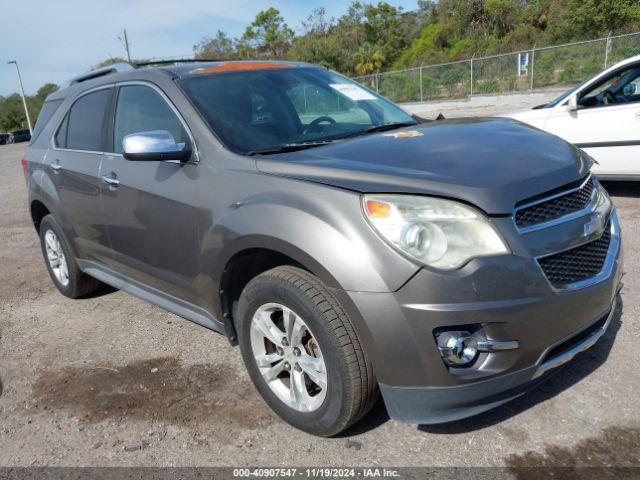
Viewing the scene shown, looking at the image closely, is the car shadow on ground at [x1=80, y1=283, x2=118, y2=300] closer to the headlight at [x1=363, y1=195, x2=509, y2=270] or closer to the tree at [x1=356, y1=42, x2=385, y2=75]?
the headlight at [x1=363, y1=195, x2=509, y2=270]

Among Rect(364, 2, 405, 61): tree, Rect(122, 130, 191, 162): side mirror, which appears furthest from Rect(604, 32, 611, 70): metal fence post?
Rect(364, 2, 405, 61): tree

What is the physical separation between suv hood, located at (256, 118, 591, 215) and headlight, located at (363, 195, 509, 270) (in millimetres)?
55

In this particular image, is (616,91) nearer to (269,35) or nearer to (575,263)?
(575,263)

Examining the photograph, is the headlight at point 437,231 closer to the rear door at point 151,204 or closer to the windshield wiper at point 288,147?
the windshield wiper at point 288,147

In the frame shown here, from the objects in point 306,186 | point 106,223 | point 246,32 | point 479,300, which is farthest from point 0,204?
point 246,32

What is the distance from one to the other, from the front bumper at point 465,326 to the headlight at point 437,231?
57 mm

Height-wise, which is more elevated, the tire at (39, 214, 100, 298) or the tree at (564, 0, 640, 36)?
the tree at (564, 0, 640, 36)

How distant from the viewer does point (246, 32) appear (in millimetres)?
65188

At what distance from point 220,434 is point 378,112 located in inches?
86.6

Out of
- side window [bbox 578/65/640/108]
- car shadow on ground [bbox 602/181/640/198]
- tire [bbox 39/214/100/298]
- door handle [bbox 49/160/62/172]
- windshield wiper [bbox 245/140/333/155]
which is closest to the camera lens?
windshield wiper [bbox 245/140/333/155]

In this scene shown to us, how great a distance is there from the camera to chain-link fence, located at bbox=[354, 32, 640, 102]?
68.3 ft

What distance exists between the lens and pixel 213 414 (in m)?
2.95

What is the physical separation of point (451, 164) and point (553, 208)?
1.52ft

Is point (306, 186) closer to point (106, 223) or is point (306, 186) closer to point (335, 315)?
point (335, 315)
